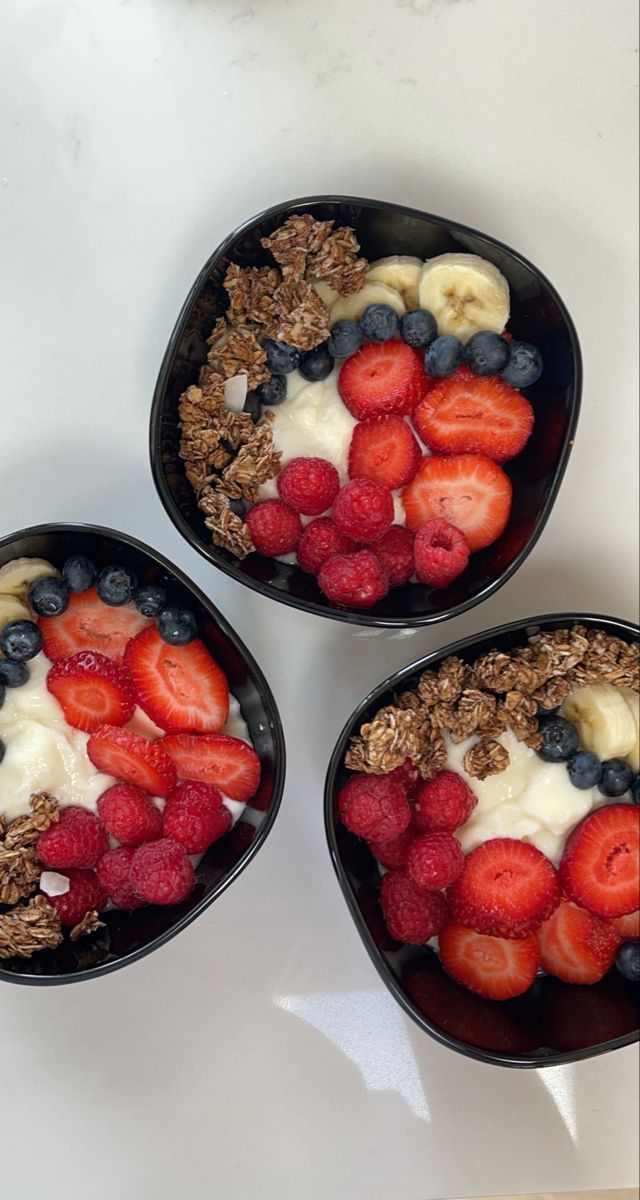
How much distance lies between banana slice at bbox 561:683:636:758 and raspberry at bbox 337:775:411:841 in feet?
0.98

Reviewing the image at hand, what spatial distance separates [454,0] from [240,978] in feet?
5.06

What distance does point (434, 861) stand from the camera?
1.21 m

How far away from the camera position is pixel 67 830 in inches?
47.7

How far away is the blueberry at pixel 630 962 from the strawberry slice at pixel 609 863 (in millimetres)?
65

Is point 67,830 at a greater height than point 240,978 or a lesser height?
greater

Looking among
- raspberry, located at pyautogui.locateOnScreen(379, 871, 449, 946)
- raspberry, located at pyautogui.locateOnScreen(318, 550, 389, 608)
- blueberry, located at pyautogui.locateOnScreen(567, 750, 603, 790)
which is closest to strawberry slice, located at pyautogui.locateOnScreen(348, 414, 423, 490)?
raspberry, located at pyautogui.locateOnScreen(318, 550, 389, 608)

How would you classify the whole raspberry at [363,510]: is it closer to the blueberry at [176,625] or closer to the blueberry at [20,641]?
the blueberry at [176,625]

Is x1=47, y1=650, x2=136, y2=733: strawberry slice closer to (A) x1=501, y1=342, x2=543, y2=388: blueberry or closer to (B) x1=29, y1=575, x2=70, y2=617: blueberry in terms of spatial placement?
(B) x1=29, y1=575, x2=70, y2=617: blueberry

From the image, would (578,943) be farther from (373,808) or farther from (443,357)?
(443,357)

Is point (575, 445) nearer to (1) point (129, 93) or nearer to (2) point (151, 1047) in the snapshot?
(1) point (129, 93)

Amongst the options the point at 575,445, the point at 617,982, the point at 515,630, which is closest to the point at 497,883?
the point at 617,982

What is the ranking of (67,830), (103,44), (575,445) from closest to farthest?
1. (67,830)
2. (103,44)
3. (575,445)

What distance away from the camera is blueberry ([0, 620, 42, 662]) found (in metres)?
1.21

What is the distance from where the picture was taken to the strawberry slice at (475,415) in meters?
1.26
